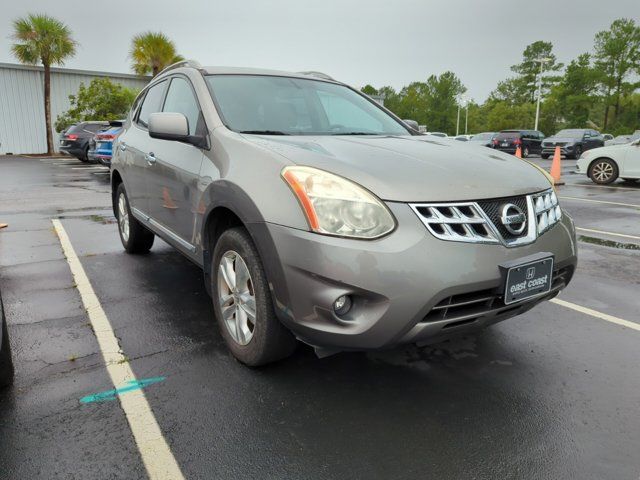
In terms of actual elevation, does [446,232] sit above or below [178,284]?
above

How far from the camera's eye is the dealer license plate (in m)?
2.37

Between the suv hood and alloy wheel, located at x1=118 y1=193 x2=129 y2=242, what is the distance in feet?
9.04

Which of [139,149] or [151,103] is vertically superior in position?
[151,103]

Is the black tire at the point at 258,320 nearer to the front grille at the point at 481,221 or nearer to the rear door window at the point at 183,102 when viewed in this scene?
the front grille at the point at 481,221

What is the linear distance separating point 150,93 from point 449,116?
96.2 meters

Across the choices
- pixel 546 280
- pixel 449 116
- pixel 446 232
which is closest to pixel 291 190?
pixel 446 232

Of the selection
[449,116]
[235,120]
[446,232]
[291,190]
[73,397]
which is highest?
[449,116]

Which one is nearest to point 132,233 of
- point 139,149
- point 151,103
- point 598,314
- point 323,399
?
point 139,149

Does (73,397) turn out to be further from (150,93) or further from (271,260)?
(150,93)

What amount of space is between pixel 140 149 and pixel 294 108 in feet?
4.99

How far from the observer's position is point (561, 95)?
60.4 m

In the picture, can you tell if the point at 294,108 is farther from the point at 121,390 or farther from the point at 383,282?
the point at 121,390

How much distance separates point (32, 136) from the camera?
27.8 metres

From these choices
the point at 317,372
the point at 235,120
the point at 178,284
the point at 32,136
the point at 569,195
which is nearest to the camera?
the point at 317,372
